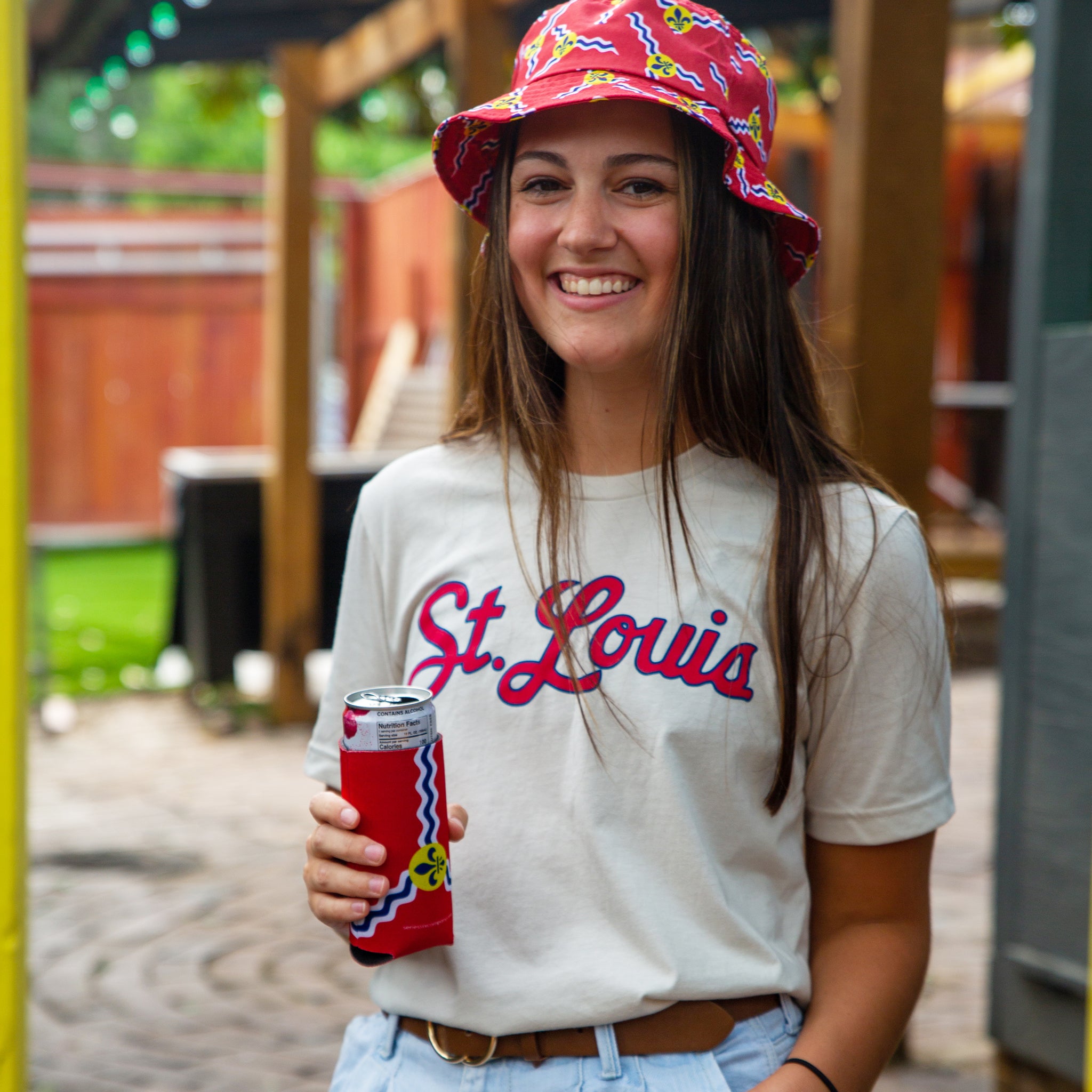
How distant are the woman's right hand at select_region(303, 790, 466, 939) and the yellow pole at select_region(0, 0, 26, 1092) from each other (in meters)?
0.29

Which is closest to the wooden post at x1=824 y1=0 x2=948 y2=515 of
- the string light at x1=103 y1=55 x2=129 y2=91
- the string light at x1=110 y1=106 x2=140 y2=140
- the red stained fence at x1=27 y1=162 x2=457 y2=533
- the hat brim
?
the hat brim

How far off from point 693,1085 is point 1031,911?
86.2 inches

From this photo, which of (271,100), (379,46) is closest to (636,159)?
(379,46)

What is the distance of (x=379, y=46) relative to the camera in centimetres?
646

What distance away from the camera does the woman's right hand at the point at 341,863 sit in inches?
53.2

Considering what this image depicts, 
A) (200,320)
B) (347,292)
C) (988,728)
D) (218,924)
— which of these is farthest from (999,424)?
(200,320)

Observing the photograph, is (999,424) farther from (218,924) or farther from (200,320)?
(200,320)

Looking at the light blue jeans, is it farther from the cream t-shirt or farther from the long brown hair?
the long brown hair

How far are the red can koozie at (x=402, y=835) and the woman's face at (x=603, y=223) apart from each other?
51cm

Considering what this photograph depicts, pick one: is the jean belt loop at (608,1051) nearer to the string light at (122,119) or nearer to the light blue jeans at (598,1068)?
the light blue jeans at (598,1068)

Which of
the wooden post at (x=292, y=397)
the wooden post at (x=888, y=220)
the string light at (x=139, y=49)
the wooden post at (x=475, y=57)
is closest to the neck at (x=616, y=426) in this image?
the wooden post at (x=888, y=220)

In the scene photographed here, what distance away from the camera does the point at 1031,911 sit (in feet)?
10.7

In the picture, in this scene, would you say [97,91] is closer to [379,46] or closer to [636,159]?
[379,46]

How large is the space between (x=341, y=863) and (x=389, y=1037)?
24 cm
